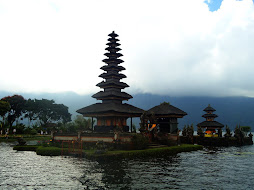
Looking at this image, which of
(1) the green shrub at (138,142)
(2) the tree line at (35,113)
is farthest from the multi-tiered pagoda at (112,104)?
(2) the tree line at (35,113)

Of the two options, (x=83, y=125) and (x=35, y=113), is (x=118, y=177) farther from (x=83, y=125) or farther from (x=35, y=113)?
(x=35, y=113)

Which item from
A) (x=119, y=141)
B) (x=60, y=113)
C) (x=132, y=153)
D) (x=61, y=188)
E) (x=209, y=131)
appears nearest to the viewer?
(x=61, y=188)

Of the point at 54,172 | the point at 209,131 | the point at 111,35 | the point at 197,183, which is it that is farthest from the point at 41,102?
the point at 197,183

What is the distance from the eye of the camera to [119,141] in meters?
31.3

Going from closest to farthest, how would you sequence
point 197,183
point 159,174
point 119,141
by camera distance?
point 197,183
point 159,174
point 119,141

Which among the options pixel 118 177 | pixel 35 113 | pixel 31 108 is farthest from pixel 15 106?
pixel 118 177

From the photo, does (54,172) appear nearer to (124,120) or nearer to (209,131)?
(124,120)

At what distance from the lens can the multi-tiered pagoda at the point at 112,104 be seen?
41556mm

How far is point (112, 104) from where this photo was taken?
42.8 metres

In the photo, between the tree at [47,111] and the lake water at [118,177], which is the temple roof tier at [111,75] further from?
the tree at [47,111]

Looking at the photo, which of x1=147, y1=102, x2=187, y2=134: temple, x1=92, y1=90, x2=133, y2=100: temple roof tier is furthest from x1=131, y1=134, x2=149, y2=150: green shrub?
x1=147, y1=102, x2=187, y2=134: temple

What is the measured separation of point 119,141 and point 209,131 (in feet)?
148

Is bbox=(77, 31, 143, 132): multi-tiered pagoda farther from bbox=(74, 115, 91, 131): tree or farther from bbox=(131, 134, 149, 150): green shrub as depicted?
bbox=(131, 134, 149, 150): green shrub

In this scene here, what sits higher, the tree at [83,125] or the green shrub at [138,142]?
the tree at [83,125]
